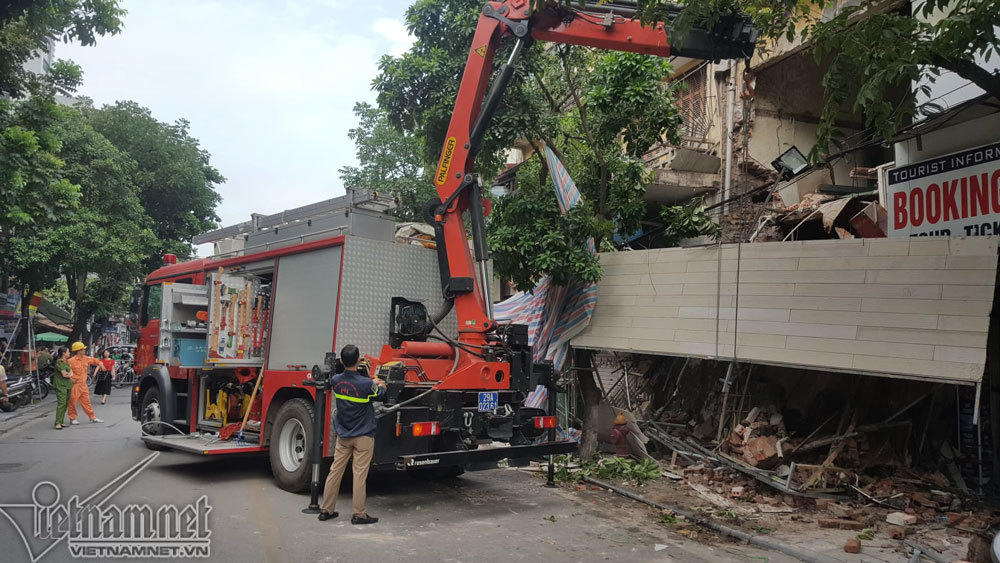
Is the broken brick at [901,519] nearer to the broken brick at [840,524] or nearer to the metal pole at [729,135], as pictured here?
the broken brick at [840,524]

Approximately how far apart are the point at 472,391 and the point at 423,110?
5253mm

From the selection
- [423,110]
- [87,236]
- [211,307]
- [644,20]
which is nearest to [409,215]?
[423,110]

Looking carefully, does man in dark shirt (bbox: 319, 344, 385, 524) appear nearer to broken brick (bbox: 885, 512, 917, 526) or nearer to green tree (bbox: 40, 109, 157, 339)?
broken brick (bbox: 885, 512, 917, 526)

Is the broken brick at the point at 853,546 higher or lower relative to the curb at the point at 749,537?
higher

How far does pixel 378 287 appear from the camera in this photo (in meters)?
8.20

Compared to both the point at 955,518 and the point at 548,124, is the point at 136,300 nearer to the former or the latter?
the point at 548,124

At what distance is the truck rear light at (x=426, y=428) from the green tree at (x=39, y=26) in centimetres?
716

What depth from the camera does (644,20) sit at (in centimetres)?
698

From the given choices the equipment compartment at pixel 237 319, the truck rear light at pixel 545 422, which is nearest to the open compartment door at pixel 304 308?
the equipment compartment at pixel 237 319

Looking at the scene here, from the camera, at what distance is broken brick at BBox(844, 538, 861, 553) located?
6.02m

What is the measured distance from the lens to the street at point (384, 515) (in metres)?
5.87

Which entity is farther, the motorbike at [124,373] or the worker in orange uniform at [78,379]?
the motorbike at [124,373]

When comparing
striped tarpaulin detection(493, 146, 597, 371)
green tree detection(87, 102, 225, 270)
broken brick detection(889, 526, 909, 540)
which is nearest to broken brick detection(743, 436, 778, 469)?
broken brick detection(889, 526, 909, 540)

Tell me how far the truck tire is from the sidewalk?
4156 millimetres
